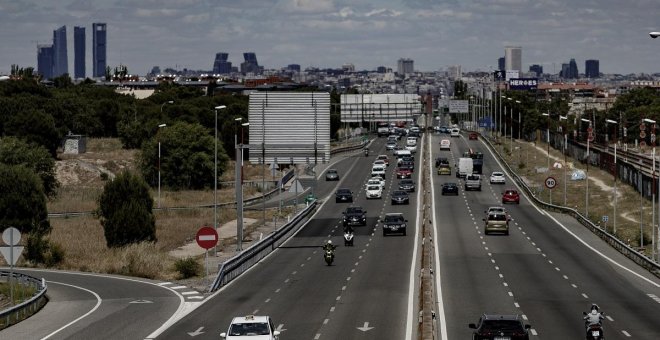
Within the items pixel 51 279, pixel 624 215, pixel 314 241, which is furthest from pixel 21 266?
pixel 624 215

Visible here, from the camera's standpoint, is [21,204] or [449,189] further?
[449,189]

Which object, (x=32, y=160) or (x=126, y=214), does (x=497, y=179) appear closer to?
(x=32, y=160)

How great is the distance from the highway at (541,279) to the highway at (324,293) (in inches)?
71.6

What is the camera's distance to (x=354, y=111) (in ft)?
609

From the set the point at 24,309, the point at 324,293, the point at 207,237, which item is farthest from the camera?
the point at 207,237

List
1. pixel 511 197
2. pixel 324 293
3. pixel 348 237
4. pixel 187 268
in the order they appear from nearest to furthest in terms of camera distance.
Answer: pixel 324 293 → pixel 187 268 → pixel 348 237 → pixel 511 197

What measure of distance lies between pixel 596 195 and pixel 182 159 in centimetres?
4067

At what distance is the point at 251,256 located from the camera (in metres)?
58.8

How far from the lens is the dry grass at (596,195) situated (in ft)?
281

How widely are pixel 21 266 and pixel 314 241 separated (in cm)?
1669

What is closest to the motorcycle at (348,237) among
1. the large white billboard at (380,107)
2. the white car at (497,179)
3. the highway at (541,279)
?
the highway at (541,279)

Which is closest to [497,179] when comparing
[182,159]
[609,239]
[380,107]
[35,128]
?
[182,159]

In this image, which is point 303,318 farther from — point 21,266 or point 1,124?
point 1,124

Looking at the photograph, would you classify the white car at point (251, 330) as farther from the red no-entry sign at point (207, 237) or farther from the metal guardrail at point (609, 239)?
the metal guardrail at point (609, 239)
